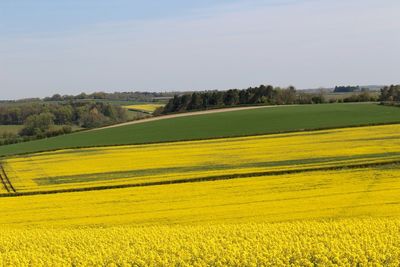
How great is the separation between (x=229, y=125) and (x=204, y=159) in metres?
27.8

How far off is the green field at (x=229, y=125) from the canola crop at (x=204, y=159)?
5.17 m

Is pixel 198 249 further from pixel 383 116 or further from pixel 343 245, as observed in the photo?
pixel 383 116

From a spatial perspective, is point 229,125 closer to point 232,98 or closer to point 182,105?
point 232,98

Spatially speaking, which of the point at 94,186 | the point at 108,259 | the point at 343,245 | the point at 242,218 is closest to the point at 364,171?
the point at 242,218

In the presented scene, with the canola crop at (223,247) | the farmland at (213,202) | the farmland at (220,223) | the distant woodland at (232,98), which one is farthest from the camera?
the distant woodland at (232,98)

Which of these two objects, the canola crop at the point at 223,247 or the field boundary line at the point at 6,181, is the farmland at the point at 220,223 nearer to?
the canola crop at the point at 223,247

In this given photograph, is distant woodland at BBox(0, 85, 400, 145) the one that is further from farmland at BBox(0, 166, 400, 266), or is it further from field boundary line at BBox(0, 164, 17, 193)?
farmland at BBox(0, 166, 400, 266)

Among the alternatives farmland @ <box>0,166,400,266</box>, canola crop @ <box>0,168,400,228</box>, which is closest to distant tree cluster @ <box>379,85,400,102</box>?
canola crop @ <box>0,168,400,228</box>

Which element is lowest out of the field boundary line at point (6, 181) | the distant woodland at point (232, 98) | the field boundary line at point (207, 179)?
the field boundary line at point (6, 181)

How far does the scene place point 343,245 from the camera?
13156 millimetres

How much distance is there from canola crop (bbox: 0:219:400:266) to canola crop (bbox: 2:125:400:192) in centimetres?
1867

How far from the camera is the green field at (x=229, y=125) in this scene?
6406cm

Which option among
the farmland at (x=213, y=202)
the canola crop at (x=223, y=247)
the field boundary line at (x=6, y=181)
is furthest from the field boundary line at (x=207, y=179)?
the canola crop at (x=223, y=247)

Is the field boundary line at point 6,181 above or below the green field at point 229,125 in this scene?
below
